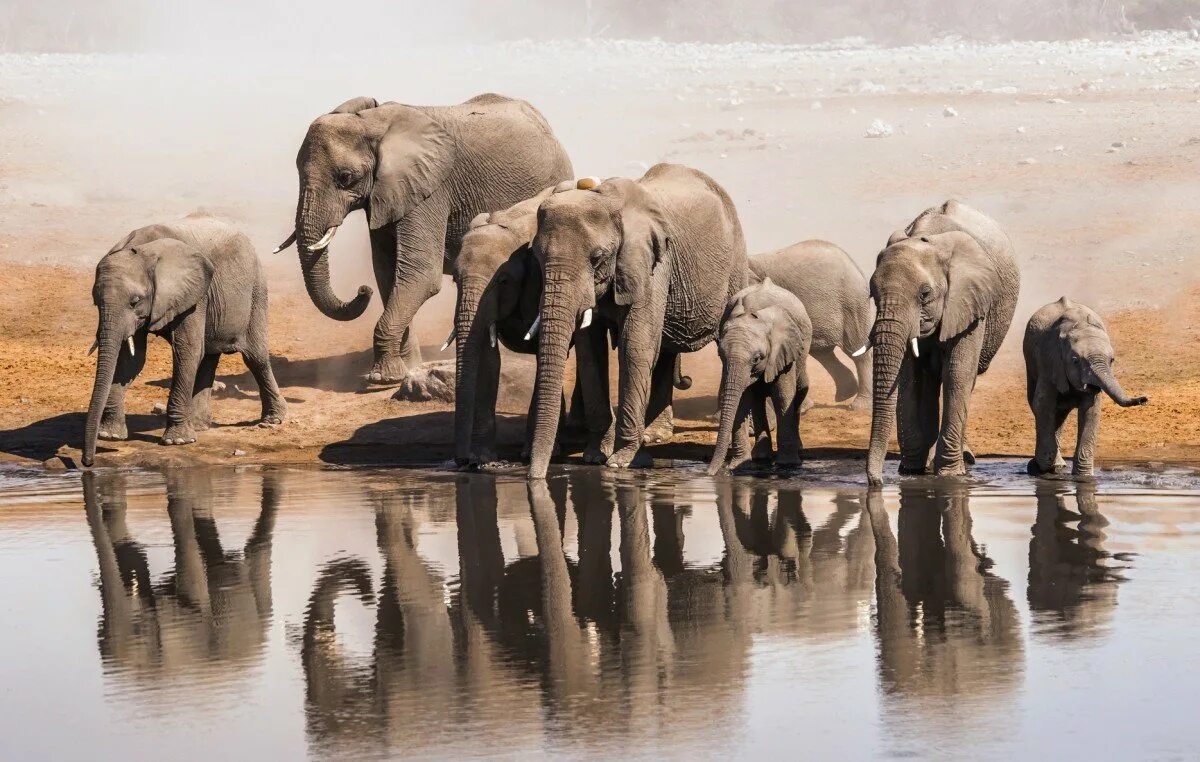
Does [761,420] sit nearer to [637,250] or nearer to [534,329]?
[637,250]

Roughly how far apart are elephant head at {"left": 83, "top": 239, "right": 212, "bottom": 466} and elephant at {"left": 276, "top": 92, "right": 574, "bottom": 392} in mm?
1635

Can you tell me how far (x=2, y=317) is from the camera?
72.6ft

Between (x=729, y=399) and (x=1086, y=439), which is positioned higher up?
(x=729, y=399)

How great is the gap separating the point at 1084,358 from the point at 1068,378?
0.79 feet

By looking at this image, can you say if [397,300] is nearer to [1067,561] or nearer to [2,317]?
[2,317]

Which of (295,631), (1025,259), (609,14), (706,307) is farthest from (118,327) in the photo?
(609,14)

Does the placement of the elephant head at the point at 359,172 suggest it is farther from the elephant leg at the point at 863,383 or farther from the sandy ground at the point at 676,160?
the elephant leg at the point at 863,383

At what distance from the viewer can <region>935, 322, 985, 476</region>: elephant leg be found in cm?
1308

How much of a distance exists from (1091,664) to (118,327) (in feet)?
29.4

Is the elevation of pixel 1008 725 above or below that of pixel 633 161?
below

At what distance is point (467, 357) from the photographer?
13.9 meters

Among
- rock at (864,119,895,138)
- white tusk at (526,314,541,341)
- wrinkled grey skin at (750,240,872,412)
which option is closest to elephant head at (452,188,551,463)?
white tusk at (526,314,541,341)

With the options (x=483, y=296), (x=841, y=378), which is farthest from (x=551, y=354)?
(x=841, y=378)

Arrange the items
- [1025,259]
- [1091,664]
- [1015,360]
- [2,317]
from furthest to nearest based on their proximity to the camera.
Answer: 1. [1025,259]
2. [2,317]
3. [1015,360]
4. [1091,664]
